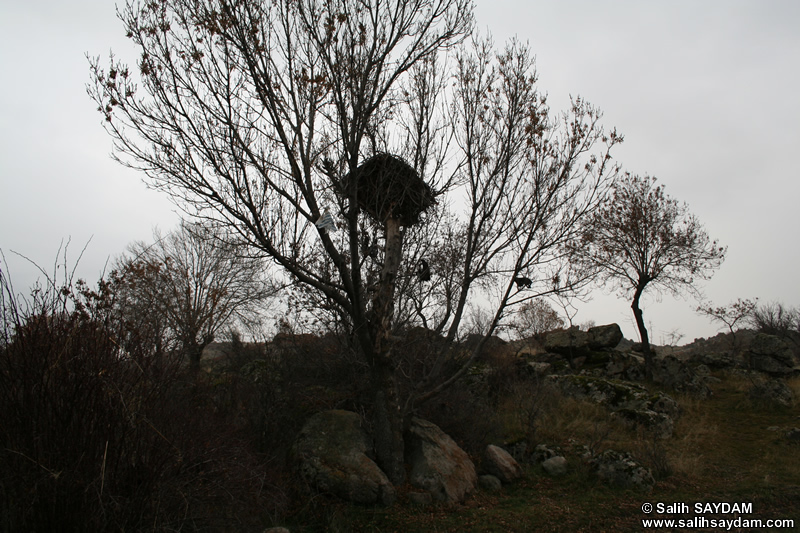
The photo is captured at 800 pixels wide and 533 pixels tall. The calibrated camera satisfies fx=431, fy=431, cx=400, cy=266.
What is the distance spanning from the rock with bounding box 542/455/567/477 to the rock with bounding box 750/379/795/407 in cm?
796

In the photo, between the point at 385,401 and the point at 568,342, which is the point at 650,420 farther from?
the point at 568,342

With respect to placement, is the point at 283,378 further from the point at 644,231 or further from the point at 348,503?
the point at 644,231

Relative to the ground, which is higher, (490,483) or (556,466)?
(556,466)

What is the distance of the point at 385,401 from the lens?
20.3 feet

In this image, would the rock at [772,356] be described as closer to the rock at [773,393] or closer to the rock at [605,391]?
the rock at [773,393]

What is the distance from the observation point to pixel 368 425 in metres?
6.59

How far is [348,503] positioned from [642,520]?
3656 mm

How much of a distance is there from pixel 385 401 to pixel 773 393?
1141 centimetres

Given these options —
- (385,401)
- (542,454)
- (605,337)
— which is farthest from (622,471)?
A: (605,337)

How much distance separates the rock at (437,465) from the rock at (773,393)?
9619mm

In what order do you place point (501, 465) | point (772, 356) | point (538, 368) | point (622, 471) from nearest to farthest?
point (622, 471)
point (501, 465)
point (538, 368)
point (772, 356)

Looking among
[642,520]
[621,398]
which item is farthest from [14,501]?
[621,398]

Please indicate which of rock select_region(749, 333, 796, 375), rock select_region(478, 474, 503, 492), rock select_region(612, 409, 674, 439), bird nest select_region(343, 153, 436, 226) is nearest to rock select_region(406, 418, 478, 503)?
rock select_region(478, 474, 503, 492)

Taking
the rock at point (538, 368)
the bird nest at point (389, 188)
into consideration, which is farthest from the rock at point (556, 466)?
the rock at point (538, 368)
